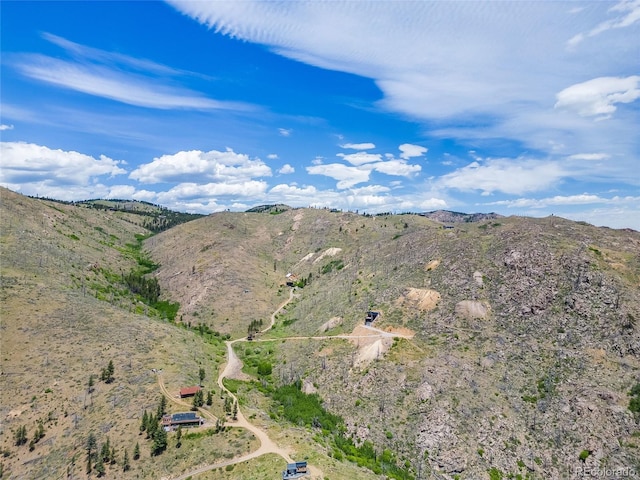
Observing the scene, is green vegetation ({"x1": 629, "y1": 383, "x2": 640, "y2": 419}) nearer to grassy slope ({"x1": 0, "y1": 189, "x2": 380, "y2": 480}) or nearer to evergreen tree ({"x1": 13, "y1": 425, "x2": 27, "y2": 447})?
grassy slope ({"x1": 0, "y1": 189, "x2": 380, "y2": 480})

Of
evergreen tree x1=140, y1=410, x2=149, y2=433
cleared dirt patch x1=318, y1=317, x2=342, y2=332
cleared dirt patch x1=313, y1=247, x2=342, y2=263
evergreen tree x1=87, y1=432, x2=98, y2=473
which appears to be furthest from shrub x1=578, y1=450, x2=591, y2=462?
cleared dirt patch x1=313, y1=247, x2=342, y2=263

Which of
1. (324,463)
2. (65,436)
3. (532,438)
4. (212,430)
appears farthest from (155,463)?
(532,438)

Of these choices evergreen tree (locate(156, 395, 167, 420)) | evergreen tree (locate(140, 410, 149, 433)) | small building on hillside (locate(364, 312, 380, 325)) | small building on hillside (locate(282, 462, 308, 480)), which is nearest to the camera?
small building on hillside (locate(282, 462, 308, 480))

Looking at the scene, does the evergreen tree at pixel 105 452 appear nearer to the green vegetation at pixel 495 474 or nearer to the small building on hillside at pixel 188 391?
the small building on hillside at pixel 188 391

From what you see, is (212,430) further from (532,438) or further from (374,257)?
(374,257)

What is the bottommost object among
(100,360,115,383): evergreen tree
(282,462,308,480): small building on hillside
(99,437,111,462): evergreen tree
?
(99,437,111,462): evergreen tree

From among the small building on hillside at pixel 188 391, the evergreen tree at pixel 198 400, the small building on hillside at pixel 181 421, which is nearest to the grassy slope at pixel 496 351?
the evergreen tree at pixel 198 400
